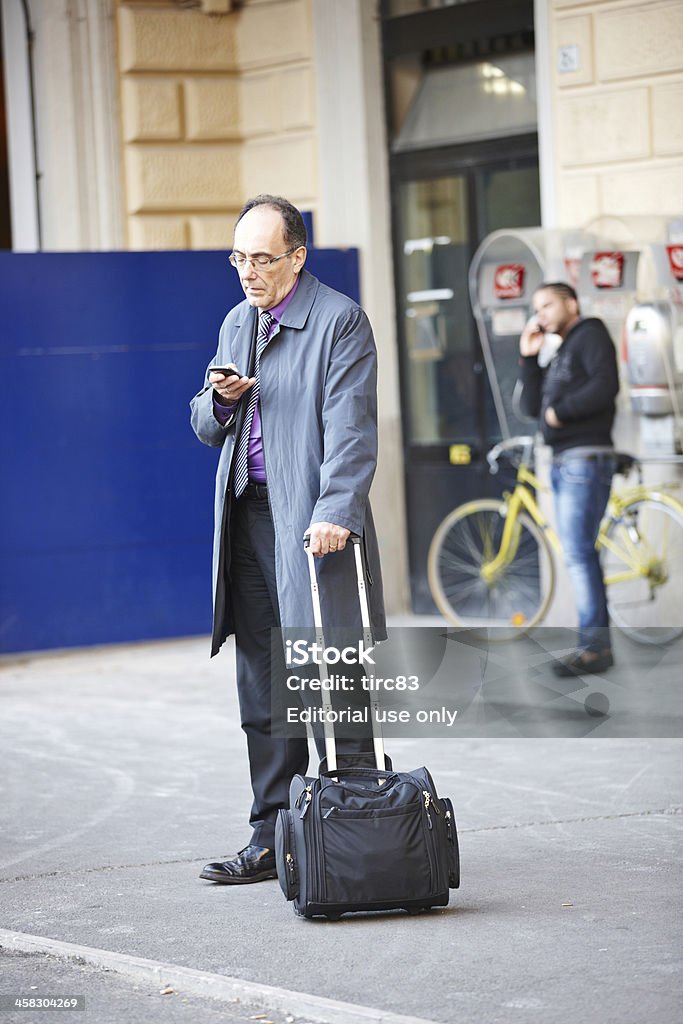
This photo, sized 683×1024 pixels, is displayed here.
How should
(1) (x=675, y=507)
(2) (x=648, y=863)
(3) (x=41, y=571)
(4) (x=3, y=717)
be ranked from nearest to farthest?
(2) (x=648, y=863), (4) (x=3, y=717), (1) (x=675, y=507), (3) (x=41, y=571)

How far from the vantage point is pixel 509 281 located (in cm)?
935

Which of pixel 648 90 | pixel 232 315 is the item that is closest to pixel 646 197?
pixel 648 90

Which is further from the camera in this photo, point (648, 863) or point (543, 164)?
point (543, 164)

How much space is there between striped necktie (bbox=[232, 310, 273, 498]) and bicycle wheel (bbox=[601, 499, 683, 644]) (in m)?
3.99

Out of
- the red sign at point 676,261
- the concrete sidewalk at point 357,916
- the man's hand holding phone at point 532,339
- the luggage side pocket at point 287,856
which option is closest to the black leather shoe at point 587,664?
the concrete sidewalk at point 357,916

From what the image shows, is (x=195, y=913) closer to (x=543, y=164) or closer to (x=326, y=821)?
(x=326, y=821)

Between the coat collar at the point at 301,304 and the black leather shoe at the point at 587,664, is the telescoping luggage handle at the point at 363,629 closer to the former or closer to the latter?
the coat collar at the point at 301,304

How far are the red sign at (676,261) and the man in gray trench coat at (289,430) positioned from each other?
3.97m

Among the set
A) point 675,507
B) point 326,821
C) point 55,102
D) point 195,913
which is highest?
point 55,102

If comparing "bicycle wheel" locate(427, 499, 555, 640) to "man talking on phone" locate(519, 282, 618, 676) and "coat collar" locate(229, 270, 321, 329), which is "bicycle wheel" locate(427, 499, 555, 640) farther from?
"coat collar" locate(229, 270, 321, 329)

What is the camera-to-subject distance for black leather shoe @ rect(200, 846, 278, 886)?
5.01 metres

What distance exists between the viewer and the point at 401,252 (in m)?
10.6

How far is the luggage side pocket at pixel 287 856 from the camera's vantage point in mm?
4523

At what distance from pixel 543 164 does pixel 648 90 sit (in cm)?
76
